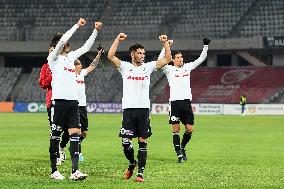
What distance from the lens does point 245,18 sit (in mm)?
70375

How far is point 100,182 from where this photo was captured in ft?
39.2

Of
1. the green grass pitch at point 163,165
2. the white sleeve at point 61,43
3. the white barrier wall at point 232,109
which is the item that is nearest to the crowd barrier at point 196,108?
the white barrier wall at point 232,109

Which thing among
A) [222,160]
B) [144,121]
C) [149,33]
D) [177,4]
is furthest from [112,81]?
[144,121]

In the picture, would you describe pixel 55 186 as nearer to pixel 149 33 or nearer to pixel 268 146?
pixel 268 146

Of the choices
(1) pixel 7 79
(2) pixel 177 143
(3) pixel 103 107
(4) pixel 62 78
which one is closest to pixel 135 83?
(4) pixel 62 78

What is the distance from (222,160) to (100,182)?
19.9 ft

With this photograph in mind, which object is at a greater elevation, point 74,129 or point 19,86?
point 19,86

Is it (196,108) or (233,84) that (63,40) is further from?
(233,84)

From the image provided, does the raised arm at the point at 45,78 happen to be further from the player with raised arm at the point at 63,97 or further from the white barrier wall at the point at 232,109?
the white barrier wall at the point at 232,109

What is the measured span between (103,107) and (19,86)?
1292 cm

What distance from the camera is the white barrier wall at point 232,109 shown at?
196 ft

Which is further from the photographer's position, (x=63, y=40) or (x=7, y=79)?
(x=7, y=79)

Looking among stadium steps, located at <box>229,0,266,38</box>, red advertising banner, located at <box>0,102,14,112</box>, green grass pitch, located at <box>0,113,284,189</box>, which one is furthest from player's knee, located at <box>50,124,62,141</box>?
stadium steps, located at <box>229,0,266,38</box>

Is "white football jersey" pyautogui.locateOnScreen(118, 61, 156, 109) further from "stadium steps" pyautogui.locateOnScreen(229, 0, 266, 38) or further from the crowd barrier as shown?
"stadium steps" pyautogui.locateOnScreen(229, 0, 266, 38)
